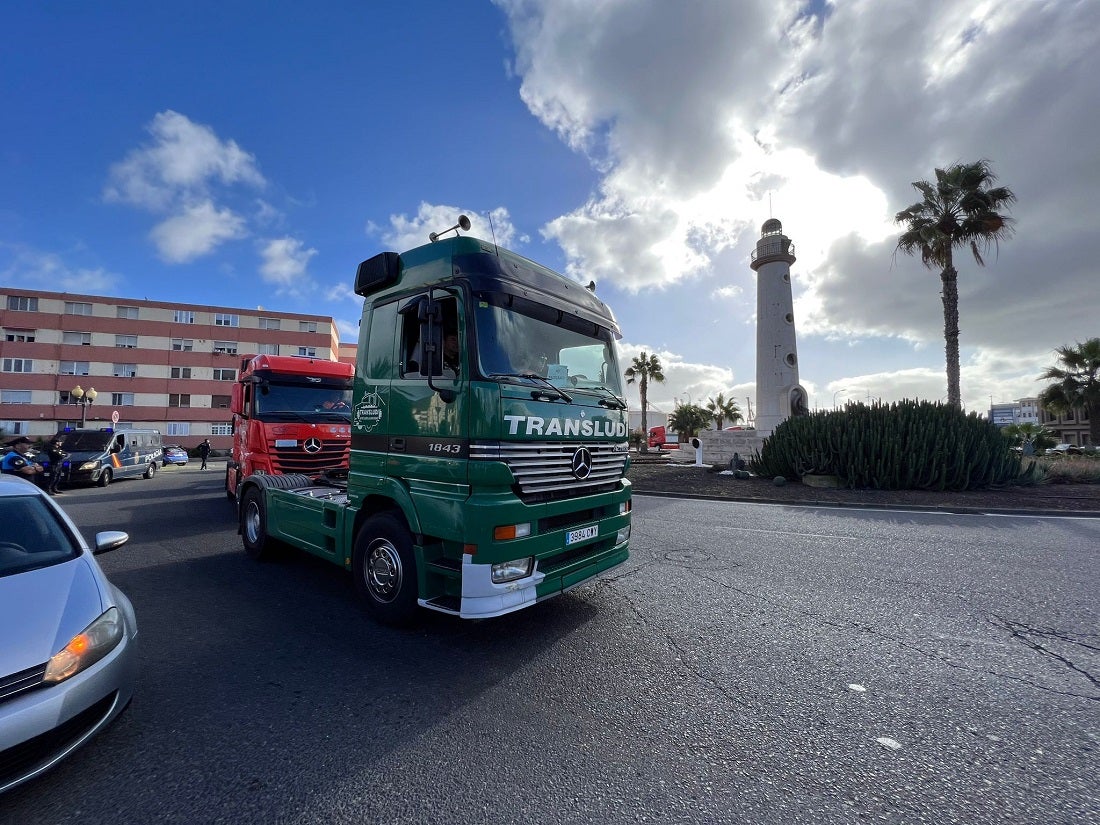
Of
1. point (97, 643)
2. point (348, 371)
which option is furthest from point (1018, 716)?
point (348, 371)

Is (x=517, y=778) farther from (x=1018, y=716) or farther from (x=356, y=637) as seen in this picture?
(x=1018, y=716)

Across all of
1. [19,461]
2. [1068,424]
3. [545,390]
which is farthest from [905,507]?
[1068,424]

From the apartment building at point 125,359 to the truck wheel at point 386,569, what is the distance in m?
52.3

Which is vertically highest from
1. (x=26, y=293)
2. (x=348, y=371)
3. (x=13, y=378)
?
(x=26, y=293)

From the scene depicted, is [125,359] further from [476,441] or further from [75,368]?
[476,441]

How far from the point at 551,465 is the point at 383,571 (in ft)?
5.61

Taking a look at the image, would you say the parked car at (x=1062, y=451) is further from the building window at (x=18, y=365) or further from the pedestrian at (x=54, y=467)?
the building window at (x=18, y=365)

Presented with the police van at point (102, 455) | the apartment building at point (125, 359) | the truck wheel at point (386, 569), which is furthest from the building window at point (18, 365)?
the truck wheel at point (386, 569)

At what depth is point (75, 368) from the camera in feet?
143

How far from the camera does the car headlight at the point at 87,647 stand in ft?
7.00

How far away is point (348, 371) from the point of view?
31.5 ft

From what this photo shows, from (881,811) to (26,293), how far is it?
212ft

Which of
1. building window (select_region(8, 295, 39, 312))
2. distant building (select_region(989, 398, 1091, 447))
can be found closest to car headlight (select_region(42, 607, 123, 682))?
distant building (select_region(989, 398, 1091, 447))

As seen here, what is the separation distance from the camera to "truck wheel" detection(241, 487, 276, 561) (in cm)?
597
